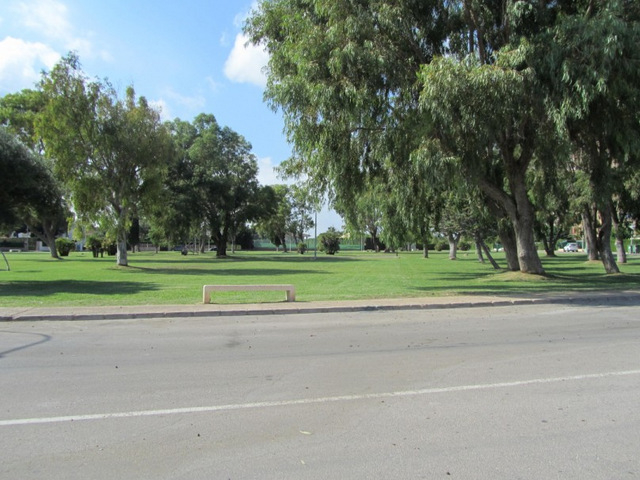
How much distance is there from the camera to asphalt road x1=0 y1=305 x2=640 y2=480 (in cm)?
388

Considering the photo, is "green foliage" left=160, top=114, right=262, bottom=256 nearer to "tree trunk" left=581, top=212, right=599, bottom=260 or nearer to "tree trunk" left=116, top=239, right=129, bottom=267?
"tree trunk" left=116, top=239, right=129, bottom=267

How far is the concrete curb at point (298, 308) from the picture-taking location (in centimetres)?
1198

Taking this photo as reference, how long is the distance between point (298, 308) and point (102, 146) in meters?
24.2

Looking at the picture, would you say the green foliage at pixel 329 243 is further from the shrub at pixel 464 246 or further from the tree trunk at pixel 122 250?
the tree trunk at pixel 122 250

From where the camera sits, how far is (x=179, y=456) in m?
4.03

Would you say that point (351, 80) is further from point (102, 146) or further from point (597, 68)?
point (102, 146)

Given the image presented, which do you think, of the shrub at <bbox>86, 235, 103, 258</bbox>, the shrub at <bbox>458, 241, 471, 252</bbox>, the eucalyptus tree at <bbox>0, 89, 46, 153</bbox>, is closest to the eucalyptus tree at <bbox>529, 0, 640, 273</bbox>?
the eucalyptus tree at <bbox>0, 89, 46, 153</bbox>

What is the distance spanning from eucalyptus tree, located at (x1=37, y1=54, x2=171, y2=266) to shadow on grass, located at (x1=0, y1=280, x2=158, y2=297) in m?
11.8

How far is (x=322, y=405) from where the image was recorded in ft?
17.3

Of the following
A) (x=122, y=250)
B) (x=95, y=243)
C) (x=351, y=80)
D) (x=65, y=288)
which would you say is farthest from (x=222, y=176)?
(x=351, y=80)

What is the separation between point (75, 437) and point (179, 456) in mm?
1136

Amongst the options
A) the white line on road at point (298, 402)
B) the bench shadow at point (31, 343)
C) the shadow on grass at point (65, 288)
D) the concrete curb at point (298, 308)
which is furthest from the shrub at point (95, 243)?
the white line on road at point (298, 402)

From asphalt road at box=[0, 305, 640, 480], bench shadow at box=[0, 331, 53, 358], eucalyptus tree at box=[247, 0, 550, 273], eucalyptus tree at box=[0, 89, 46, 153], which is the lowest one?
asphalt road at box=[0, 305, 640, 480]

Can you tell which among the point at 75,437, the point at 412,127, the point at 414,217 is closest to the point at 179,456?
the point at 75,437
